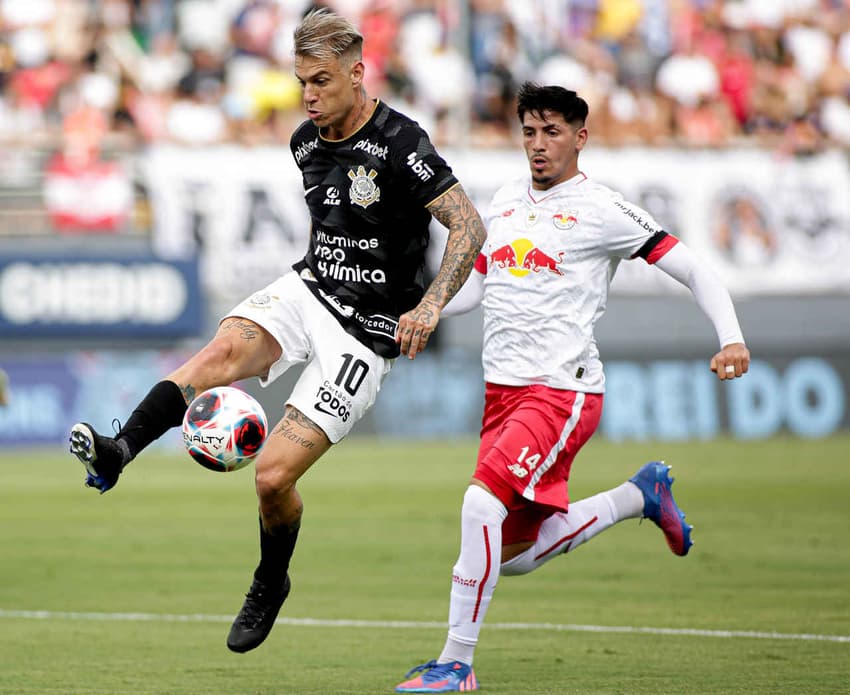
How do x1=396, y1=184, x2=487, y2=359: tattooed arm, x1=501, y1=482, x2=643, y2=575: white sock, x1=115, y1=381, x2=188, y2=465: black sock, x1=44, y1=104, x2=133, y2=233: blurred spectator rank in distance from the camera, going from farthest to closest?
1. x1=44, y1=104, x2=133, y2=233: blurred spectator
2. x1=501, y1=482, x2=643, y2=575: white sock
3. x1=396, y1=184, x2=487, y2=359: tattooed arm
4. x1=115, y1=381, x2=188, y2=465: black sock

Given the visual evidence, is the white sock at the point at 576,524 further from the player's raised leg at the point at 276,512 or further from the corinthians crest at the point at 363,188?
the corinthians crest at the point at 363,188

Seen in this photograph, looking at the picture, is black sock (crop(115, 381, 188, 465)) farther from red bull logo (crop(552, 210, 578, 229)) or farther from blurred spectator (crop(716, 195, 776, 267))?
blurred spectator (crop(716, 195, 776, 267))

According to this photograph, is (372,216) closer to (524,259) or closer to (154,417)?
(524,259)

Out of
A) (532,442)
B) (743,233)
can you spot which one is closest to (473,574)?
(532,442)

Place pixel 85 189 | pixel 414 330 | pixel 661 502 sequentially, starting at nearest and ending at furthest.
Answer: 1. pixel 414 330
2. pixel 661 502
3. pixel 85 189

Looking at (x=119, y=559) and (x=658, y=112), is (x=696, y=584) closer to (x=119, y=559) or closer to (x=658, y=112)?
(x=119, y=559)

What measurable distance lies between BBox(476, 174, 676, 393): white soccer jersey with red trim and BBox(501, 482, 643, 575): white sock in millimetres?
695

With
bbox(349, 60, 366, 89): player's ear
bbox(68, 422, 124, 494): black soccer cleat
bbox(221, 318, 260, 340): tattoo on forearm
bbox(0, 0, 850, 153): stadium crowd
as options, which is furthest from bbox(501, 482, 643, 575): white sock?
bbox(0, 0, 850, 153): stadium crowd

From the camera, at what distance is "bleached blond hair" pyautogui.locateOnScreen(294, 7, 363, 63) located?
21.4 feet

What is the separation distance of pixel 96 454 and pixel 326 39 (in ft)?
6.38

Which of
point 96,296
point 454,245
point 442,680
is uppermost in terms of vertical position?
point 454,245

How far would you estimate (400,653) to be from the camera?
748cm

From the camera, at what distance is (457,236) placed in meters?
6.62

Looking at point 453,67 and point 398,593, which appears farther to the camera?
point 453,67
